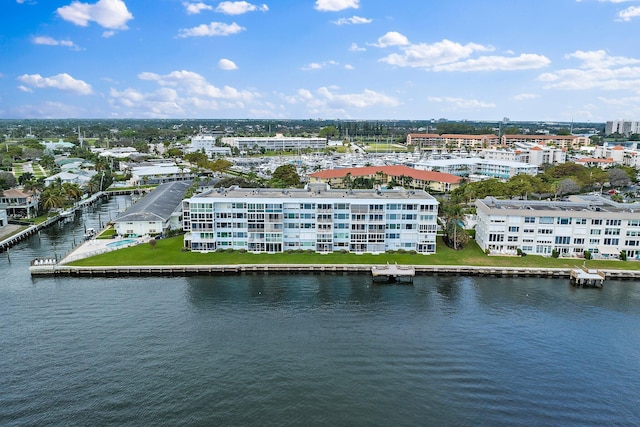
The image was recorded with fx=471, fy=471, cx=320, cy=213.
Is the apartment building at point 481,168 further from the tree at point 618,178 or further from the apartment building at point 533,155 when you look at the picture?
the apartment building at point 533,155

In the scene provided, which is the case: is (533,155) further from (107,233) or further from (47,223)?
(47,223)

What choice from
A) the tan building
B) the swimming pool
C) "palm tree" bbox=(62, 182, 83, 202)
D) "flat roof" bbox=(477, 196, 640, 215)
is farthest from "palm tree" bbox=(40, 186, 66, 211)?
"flat roof" bbox=(477, 196, 640, 215)

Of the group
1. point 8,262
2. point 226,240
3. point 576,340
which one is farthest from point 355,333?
point 8,262

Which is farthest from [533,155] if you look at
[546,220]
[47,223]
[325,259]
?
[47,223]

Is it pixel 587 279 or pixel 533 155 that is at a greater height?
pixel 533 155

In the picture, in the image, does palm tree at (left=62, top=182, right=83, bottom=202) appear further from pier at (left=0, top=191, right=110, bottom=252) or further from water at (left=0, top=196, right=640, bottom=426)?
water at (left=0, top=196, right=640, bottom=426)

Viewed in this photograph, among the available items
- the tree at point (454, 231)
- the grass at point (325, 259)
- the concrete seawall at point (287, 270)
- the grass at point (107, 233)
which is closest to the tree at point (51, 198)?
the grass at point (107, 233)

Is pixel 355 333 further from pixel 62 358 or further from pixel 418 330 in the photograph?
pixel 62 358
